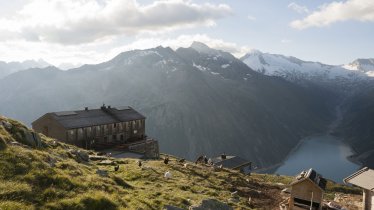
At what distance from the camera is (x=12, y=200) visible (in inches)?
679

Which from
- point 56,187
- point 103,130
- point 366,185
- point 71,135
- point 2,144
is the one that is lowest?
point 366,185

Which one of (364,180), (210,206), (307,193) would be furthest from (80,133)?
(364,180)

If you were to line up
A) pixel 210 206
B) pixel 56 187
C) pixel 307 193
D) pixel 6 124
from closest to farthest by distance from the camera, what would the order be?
pixel 56 187 → pixel 210 206 → pixel 6 124 → pixel 307 193

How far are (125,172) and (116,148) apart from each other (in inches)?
1618

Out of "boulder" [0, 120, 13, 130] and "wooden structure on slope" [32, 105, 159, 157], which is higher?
"boulder" [0, 120, 13, 130]

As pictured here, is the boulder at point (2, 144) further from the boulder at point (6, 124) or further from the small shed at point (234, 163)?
the small shed at point (234, 163)

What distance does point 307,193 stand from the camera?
33.8 metres

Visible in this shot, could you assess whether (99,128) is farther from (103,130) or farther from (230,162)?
(230,162)

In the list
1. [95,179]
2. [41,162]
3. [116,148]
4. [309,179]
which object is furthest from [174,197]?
[116,148]

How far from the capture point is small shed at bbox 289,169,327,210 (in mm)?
33406

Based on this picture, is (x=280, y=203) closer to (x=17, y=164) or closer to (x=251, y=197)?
(x=251, y=197)

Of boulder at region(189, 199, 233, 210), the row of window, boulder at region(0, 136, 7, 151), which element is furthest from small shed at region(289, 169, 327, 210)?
the row of window

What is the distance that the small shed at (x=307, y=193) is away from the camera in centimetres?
3341

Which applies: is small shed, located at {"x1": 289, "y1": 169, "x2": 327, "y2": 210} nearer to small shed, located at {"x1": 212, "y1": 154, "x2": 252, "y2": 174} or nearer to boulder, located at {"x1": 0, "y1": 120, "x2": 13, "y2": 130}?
boulder, located at {"x1": 0, "y1": 120, "x2": 13, "y2": 130}
